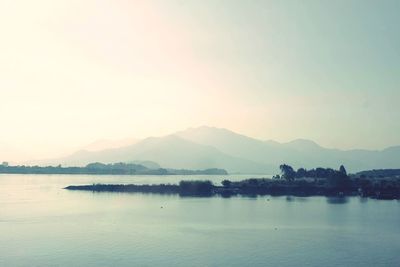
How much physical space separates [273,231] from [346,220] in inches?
562

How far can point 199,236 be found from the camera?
43.6 metres

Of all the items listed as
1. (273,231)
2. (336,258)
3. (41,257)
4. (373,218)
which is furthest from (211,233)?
(373,218)

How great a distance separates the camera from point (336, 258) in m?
33.9

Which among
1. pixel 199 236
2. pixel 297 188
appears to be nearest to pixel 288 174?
pixel 297 188

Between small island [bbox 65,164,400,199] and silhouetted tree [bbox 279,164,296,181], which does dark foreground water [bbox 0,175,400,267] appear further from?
silhouetted tree [bbox 279,164,296,181]

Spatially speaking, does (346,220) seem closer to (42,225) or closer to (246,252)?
(246,252)

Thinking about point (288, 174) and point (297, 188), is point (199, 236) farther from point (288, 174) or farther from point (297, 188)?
point (288, 174)

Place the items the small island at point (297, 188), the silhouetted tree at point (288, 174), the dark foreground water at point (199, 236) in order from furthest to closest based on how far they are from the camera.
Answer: the silhouetted tree at point (288, 174), the small island at point (297, 188), the dark foreground water at point (199, 236)

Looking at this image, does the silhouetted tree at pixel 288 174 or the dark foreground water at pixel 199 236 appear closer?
the dark foreground water at pixel 199 236

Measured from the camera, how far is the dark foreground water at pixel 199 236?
33.2 metres

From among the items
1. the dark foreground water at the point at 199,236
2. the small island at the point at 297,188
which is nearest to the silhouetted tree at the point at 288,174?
the small island at the point at 297,188

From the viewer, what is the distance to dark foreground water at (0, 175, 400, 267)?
3316cm

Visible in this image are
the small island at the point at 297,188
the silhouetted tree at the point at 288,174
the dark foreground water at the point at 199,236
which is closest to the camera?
the dark foreground water at the point at 199,236

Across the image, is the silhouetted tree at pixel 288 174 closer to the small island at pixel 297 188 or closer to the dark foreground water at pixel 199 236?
the small island at pixel 297 188
